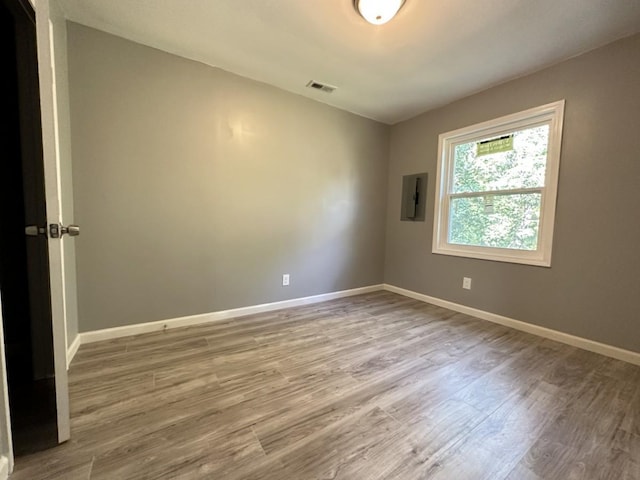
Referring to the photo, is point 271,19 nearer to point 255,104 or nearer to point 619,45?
point 255,104

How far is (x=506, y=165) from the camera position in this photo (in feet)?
8.63

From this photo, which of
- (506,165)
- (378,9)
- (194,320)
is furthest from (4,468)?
(506,165)

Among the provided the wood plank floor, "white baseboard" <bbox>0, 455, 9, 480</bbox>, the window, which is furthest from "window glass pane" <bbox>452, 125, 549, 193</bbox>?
"white baseboard" <bbox>0, 455, 9, 480</bbox>

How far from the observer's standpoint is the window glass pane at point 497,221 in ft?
8.07

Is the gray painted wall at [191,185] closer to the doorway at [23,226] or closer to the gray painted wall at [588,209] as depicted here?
the doorway at [23,226]

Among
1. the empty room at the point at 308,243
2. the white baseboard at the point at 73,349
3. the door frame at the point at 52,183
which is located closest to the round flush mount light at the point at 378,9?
the empty room at the point at 308,243

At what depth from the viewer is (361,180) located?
3.53 meters

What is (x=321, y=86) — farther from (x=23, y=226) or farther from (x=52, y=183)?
(x=23, y=226)

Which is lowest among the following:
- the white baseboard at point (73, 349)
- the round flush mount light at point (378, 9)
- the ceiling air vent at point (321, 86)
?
the white baseboard at point (73, 349)


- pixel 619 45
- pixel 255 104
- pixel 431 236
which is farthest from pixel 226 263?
pixel 619 45

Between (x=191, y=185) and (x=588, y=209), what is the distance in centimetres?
337

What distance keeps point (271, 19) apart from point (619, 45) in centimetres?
258

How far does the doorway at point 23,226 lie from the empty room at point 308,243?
1cm

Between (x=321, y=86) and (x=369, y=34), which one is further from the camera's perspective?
(x=321, y=86)
